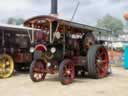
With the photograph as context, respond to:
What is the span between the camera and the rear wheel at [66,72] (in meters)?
9.88

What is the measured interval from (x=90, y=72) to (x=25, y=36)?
13.6 ft

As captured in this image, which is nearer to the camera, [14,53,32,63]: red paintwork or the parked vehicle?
the parked vehicle

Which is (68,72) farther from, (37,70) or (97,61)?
(97,61)

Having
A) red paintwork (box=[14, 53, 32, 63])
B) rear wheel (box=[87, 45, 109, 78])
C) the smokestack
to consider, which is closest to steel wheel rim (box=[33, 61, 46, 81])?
rear wheel (box=[87, 45, 109, 78])

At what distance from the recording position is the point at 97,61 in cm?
1152

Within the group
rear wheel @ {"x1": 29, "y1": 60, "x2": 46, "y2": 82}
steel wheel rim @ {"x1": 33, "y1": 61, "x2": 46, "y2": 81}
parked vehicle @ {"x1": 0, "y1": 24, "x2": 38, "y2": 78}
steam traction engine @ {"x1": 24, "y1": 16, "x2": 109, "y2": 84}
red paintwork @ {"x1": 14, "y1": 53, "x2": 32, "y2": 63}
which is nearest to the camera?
steam traction engine @ {"x1": 24, "y1": 16, "x2": 109, "y2": 84}

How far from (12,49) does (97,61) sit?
3.81 metres

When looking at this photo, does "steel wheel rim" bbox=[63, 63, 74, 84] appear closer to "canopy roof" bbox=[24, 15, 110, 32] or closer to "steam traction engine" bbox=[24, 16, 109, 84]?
"steam traction engine" bbox=[24, 16, 109, 84]

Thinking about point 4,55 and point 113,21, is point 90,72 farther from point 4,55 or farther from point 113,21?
point 113,21

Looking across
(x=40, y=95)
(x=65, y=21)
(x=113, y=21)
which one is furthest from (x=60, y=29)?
(x=113, y=21)

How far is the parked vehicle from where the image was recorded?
1239cm

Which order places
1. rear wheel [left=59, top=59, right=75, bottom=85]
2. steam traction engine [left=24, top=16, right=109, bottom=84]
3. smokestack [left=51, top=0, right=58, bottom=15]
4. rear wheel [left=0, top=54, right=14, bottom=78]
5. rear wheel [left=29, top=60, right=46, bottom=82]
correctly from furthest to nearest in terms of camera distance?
1. smokestack [left=51, top=0, right=58, bottom=15]
2. rear wheel [left=0, top=54, right=14, bottom=78]
3. rear wheel [left=29, top=60, right=46, bottom=82]
4. steam traction engine [left=24, top=16, right=109, bottom=84]
5. rear wheel [left=59, top=59, right=75, bottom=85]

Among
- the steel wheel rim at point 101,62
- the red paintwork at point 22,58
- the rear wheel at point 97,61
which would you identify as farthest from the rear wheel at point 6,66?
the steel wheel rim at point 101,62

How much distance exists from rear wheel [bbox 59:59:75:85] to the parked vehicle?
7.71 feet
